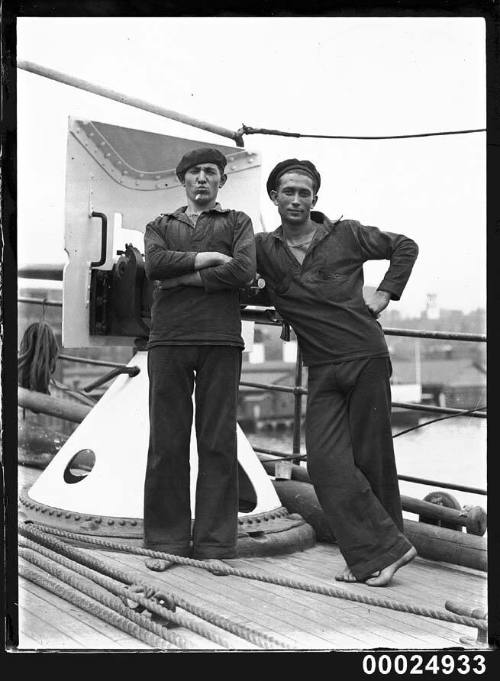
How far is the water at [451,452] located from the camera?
332 cm

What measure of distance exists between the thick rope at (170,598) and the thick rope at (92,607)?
0.14 metres

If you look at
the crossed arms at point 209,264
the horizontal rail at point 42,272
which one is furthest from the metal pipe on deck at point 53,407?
the crossed arms at point 209,264

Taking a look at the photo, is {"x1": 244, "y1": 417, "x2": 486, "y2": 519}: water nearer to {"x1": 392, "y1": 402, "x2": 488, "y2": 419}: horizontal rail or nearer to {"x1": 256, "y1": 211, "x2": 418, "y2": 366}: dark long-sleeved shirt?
{"x1": 392, "y1": 402, "x2": 488, "y2": 419}: horizontal rail

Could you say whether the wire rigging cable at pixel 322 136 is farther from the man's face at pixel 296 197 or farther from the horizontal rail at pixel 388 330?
the horizontal rail at pixel 388 330

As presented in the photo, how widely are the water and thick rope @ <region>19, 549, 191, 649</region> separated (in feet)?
3.86

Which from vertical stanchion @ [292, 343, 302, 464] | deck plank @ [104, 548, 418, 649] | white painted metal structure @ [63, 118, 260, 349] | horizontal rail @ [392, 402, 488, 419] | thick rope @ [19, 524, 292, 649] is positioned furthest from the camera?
vertical stanchion @ [292, 343, 302, 464]

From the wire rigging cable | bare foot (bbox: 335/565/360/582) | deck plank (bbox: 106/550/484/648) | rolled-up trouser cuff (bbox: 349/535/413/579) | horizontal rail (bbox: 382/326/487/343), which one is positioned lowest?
deck plank (bbox: 106/550/484/648)

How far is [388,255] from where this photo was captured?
138 inches

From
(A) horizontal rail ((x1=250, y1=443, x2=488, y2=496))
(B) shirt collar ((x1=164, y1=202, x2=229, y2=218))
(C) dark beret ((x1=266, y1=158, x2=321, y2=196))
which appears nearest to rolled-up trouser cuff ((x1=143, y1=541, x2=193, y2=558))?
(A) horizontal rail ((x1=250, y1=443, x2=488, y2=496))

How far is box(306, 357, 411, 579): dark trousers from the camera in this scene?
138 inches

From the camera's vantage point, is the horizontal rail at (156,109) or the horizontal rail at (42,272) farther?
the horizontal rail at (156,109)

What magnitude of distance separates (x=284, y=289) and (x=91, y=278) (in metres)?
0.82

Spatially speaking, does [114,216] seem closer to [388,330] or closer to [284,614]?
[388,330]

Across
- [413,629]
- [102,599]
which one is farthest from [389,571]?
[102,599]
